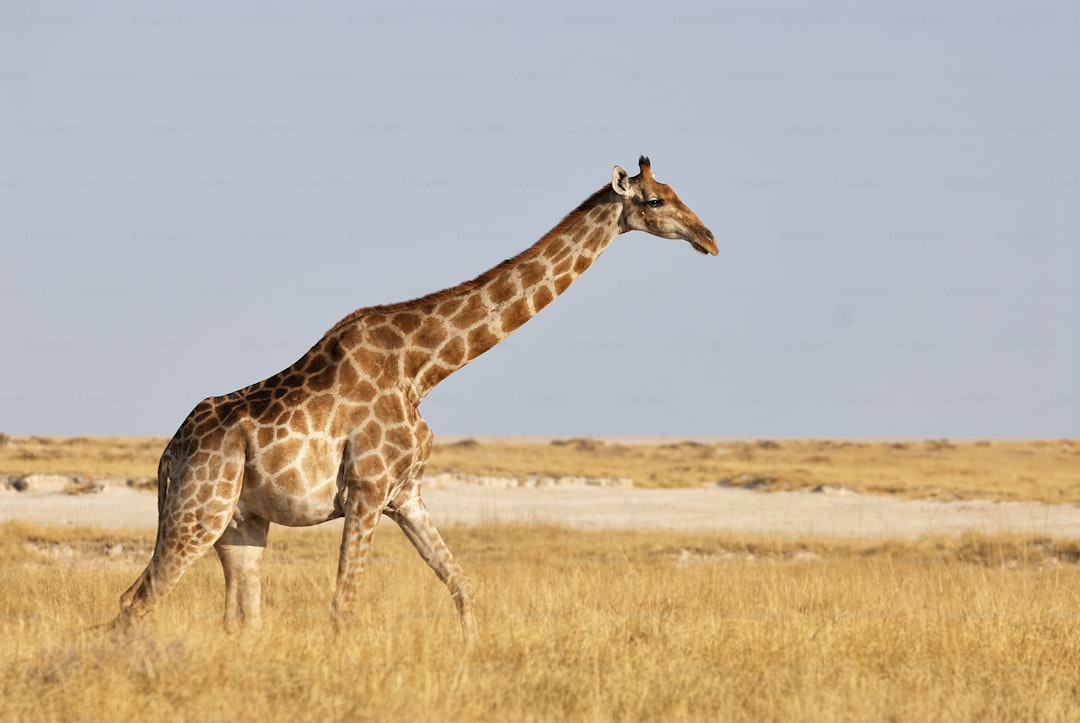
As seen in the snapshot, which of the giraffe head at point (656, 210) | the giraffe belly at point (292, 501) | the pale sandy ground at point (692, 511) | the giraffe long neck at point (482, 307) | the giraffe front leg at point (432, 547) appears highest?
the giraffe head at point (656, 210)

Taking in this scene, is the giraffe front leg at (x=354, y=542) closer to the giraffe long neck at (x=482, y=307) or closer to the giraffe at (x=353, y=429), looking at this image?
the giraffe at (x=353, y=429)

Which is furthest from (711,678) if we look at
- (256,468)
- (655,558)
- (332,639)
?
(655,558)

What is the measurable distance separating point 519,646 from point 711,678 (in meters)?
1.45

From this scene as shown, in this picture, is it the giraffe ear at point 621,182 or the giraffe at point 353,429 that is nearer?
the giraffe at point 353,429

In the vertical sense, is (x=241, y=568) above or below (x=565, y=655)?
above

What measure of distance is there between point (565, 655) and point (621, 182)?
3913 millimetres

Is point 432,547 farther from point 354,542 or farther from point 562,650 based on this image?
point 562,650

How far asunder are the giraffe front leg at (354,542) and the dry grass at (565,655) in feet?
0.75

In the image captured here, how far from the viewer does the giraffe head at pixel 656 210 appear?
1034 cm

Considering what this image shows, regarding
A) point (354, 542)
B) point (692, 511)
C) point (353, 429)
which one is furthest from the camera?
point (692, 511)

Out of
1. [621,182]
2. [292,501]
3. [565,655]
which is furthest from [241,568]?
[621,182]

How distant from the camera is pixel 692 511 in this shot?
1088 inches

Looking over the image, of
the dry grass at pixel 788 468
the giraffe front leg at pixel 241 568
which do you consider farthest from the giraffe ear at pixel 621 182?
the dry grass at pixel 788 468

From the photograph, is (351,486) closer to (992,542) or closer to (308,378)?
(308,378)
